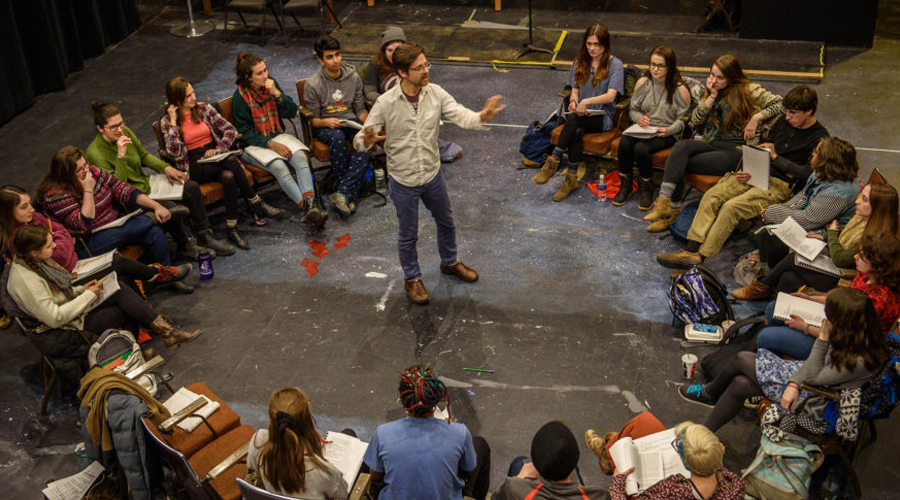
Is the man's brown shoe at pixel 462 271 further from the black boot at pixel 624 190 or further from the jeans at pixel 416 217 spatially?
the black boot at pixel 624 190

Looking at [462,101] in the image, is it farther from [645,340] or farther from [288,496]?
[288,496]

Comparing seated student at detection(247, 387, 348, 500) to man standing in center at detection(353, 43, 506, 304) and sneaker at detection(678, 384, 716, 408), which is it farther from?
sneaker at detection(678, 384, 716, 408)

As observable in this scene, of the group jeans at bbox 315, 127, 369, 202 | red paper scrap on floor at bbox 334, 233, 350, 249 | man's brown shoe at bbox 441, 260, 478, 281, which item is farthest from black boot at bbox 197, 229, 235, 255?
man's brown shoe at bbox 441, 260, 478, 281

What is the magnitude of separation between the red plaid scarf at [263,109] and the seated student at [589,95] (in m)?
2.32

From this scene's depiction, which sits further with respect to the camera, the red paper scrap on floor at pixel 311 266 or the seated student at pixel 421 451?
the red paper scrap on floor at pixel 311 266

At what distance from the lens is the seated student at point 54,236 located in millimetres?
4957

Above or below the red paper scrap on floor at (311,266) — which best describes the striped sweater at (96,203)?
above

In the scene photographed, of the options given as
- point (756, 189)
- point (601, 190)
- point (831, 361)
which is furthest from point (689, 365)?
point (601, 190)

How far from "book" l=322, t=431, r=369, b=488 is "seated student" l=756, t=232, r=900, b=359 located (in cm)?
227

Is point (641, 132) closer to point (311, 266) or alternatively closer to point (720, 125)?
point (720, 125)

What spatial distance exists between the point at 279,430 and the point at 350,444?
2.35 feet

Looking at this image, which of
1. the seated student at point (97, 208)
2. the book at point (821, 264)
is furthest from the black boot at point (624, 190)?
the seated student at point (97, 208)

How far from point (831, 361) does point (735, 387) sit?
549 millimetres

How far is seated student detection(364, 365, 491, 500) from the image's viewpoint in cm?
337
